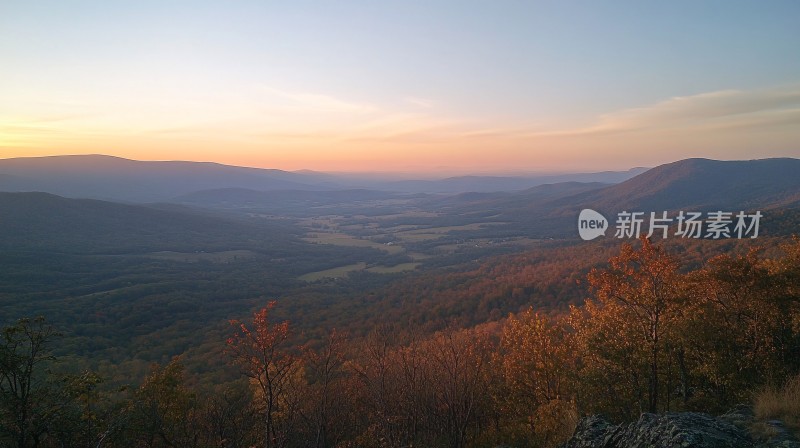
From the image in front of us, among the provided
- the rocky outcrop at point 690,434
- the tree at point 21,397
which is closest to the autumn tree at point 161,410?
the tree at point 21,397

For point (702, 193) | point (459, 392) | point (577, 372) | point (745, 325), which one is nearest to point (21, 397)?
point (459, 392)

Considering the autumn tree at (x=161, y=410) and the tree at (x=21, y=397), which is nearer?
the tree at (x=21, y=397)

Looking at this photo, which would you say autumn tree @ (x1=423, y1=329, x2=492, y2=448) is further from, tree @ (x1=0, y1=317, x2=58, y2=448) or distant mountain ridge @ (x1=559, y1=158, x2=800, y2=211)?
distant mountain ridge @ (x1=559, y1=158, x2=800, y2=211)

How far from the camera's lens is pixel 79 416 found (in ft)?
49.1

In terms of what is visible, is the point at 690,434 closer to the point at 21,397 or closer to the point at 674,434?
the point at 674,434

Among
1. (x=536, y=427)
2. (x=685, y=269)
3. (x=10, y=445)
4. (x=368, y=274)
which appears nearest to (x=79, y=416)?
(x=10, y=445)

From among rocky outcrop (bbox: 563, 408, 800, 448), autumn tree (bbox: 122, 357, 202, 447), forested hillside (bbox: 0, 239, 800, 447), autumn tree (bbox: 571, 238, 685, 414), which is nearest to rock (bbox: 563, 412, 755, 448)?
rocky outcrop (bbox: 563, 408, 800, 448)

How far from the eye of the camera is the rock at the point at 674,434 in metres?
8.43

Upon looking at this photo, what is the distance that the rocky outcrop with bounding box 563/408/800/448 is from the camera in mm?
8414

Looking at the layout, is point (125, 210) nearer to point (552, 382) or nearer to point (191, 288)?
point (191, 288)

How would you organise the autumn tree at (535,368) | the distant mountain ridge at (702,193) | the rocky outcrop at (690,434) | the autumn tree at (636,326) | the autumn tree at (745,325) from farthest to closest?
the distant mountain ridge at (702,193)
the autumn tree at (535,368)
the autumn tree at (636,326)
the autumn tree at (745,325)
the rocky outcrop at (690,434)

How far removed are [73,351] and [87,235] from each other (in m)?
106

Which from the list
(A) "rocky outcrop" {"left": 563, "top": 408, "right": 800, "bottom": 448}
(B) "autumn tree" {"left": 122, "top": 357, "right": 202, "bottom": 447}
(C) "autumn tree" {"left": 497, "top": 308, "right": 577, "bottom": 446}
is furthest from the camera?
(C) "autumn tree" {"left": 497, "top": 308, "right": 577, "bottom": 446}

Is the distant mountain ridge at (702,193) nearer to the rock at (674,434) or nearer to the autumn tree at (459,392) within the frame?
the autumn tree at (459,392)
